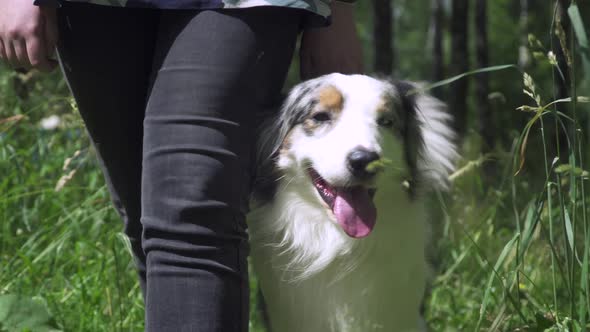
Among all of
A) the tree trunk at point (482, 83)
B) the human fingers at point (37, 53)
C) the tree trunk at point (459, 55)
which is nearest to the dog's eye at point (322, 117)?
the human fingers at point (37, 53)

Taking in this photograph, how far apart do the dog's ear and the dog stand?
0.20 ft

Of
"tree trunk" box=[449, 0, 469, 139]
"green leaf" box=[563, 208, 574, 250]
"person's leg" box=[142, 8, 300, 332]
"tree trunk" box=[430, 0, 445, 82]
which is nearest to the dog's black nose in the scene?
"person's leg" box=[142, 8, 300, 332]

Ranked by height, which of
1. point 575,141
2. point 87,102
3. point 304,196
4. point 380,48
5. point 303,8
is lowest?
point 380,48

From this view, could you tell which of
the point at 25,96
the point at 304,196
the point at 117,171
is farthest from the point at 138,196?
the point at 25,96

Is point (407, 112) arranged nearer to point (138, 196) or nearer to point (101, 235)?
point (138, 196)

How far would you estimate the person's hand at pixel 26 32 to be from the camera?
2027 millimetres

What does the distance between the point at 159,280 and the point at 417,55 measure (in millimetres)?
27376

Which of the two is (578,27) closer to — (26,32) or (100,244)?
(26,32)

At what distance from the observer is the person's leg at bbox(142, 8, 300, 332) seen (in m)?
1.88

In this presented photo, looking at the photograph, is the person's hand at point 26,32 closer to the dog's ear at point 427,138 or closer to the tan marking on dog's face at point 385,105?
the tan marking on dog's face at point 385,105

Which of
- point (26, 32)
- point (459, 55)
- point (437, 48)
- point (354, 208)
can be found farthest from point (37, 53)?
point (437, 48)

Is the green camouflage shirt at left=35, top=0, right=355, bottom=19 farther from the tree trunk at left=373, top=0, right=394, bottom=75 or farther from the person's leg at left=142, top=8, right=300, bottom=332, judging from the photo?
the tree trunk at left=373, top=0, right=394, bottom=75

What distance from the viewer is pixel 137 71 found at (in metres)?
2.25

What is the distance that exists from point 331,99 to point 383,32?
6.26m
